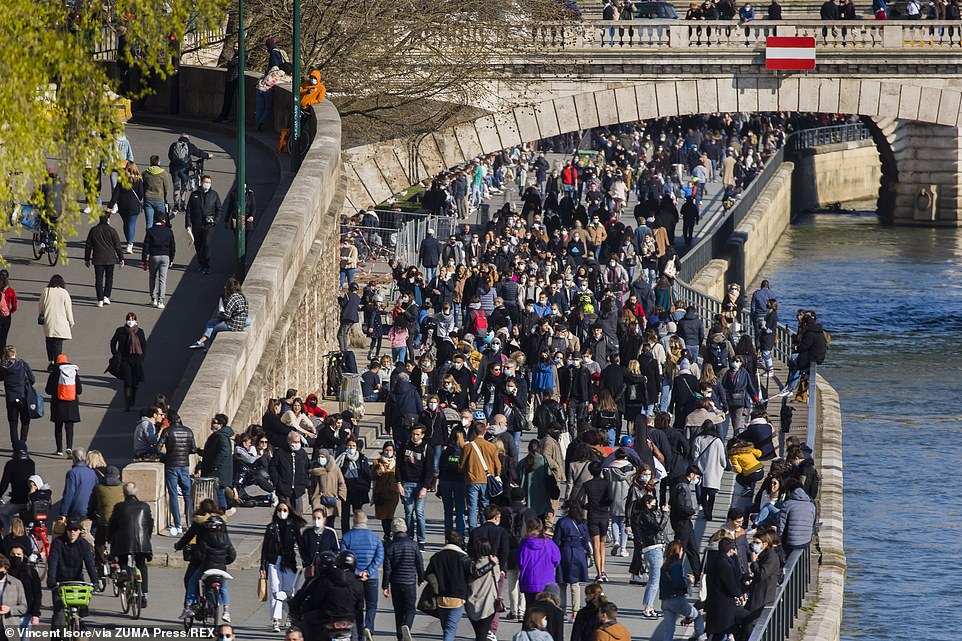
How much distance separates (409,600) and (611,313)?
506 inches

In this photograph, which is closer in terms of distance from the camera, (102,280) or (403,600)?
(403,600)

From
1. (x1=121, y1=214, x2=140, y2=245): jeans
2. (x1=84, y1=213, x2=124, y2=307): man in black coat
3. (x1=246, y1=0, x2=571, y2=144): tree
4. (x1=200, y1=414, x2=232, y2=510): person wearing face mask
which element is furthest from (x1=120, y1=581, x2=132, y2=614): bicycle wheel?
(x1=246, y1=0, x2=571, y2=144): tree

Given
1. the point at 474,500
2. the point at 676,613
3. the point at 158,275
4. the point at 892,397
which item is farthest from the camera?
the point at 892,397

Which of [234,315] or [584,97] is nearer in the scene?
[234,315]

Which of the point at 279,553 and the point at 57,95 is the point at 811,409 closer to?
the point at 279,553

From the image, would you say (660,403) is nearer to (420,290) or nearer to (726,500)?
(726,500)

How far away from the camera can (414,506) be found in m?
20.4

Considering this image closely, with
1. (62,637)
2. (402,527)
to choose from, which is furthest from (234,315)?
(62,637)

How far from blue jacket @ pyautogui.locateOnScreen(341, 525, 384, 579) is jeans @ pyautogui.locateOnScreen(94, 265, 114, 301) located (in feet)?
27.0

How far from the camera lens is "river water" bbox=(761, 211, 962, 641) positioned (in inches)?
1058

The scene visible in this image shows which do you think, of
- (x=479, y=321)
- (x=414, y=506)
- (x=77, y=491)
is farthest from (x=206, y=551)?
(x=479, y=321)

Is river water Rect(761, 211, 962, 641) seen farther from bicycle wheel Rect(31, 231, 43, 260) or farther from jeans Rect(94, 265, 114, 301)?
bicycle wheel Rect(31, 231, 43, 260)

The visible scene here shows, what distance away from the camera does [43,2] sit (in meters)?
18.3

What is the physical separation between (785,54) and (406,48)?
8.39 metres
